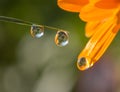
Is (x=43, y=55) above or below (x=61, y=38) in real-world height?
below

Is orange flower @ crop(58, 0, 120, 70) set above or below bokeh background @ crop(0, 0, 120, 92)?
above

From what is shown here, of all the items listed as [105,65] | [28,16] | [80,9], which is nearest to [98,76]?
[105,65]

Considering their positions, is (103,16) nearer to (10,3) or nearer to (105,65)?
(105,65)

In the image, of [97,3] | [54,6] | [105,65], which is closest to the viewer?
[97,3]

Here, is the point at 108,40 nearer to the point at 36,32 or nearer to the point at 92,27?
the point at 92,27

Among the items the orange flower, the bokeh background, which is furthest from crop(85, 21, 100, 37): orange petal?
the bokeh background

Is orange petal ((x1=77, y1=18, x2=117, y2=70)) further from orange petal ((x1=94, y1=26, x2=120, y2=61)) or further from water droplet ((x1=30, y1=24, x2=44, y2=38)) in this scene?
water droplet ((x1=30, y1=24, x2=44, y2=38))

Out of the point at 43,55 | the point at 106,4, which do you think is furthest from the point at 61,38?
the point at 43,55

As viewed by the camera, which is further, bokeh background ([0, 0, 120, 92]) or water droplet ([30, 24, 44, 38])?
bokeh background ([0, 0, 120, 92])
